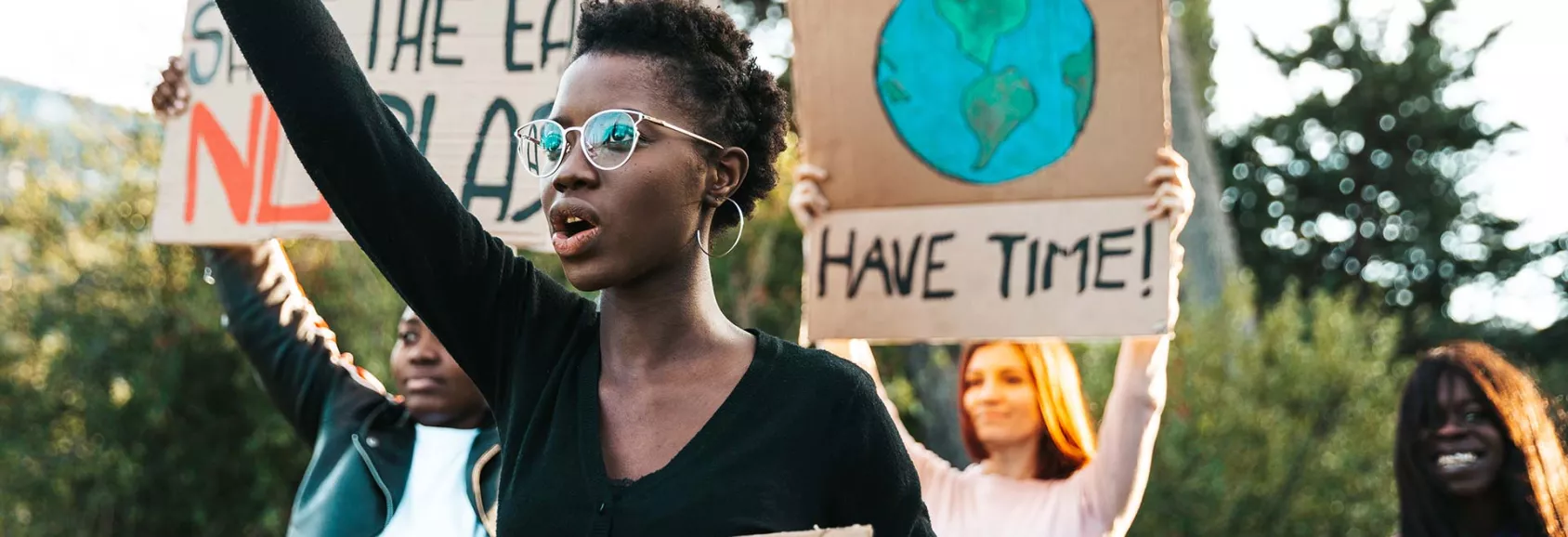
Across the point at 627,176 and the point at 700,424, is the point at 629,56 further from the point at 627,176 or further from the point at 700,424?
the point at 700,424

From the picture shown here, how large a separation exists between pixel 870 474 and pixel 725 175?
0.34 m

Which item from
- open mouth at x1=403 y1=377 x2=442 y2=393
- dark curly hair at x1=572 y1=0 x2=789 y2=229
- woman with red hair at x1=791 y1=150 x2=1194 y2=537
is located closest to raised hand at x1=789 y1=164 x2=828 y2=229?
woman with red hair at x1=791 y1=150 x2=1194 y2=537

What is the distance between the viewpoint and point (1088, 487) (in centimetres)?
333

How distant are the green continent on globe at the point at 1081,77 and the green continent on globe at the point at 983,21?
0.16 m

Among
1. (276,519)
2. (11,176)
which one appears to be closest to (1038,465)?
(276,519)

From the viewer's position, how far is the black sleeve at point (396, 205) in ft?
4.58

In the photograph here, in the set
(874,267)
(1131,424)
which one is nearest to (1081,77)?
(874,267)

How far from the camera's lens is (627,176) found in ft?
5.10

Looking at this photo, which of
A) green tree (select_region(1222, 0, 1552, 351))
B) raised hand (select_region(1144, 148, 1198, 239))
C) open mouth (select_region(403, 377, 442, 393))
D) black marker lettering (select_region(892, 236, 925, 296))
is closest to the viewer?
open mouth (select_region(403, 377, 442, 393))

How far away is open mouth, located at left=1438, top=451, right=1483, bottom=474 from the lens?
3289 millimetres

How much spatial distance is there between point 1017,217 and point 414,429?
136 centimetres

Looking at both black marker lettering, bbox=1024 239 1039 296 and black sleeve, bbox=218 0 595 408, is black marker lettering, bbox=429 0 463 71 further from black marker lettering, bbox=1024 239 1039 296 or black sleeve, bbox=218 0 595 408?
black sleeve, bbox=218 0 595 408

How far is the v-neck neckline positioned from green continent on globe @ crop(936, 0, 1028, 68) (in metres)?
2.17

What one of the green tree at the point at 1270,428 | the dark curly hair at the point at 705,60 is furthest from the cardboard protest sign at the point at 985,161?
the green tree at the point at 1270,428
